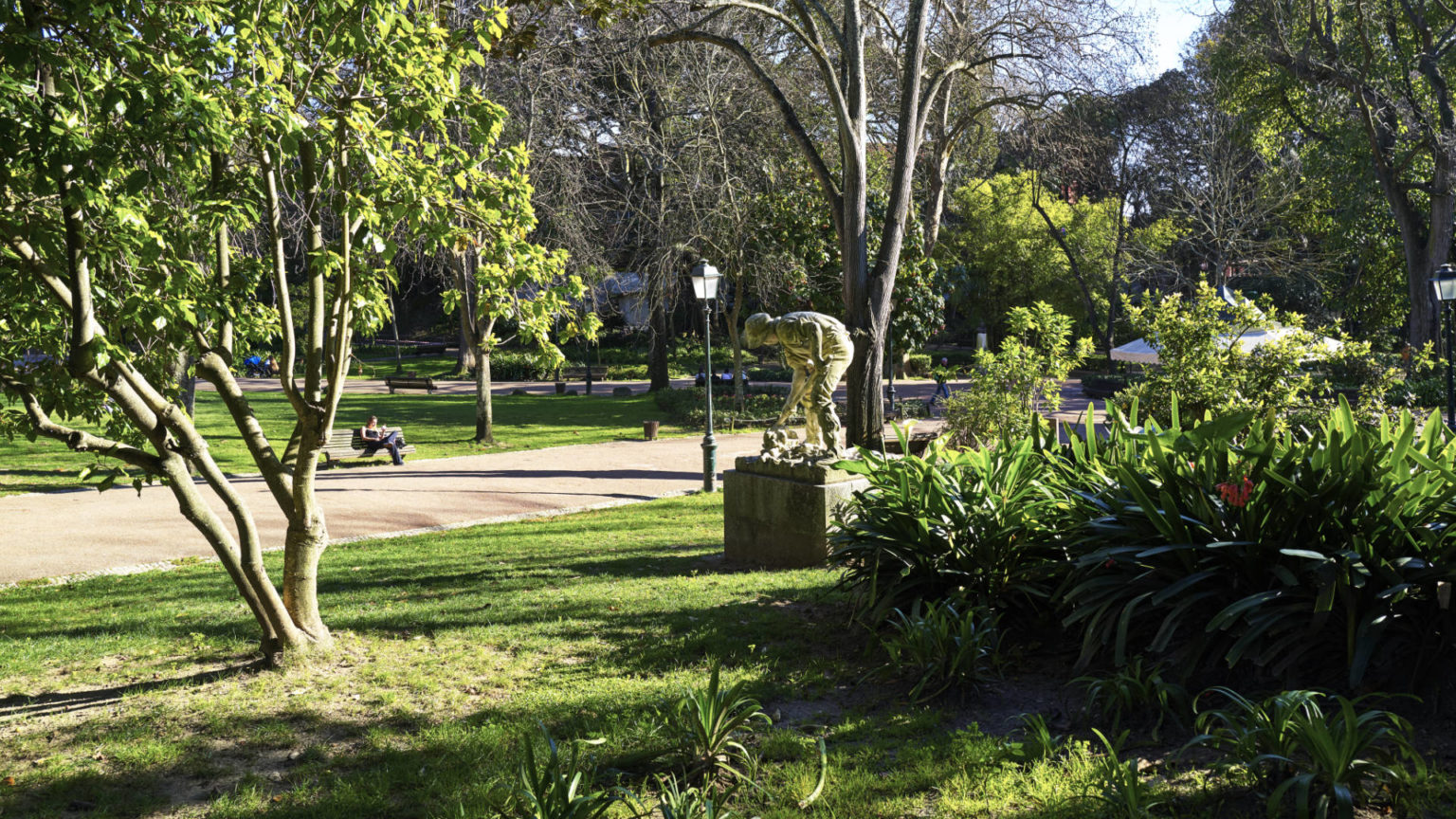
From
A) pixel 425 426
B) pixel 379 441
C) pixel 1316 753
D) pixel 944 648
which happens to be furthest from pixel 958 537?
pixel 425 426

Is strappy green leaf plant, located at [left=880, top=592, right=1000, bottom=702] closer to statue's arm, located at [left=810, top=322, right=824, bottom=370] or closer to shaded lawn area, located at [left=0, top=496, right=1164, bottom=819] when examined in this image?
shaded lawn area, located at [left=0, top=496, right=1164, bottom=819]

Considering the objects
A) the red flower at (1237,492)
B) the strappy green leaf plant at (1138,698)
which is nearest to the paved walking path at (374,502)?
the strappy green leaf plant at (1138,698)

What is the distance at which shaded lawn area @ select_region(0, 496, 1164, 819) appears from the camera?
397 cm

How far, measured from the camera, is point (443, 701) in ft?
17.2

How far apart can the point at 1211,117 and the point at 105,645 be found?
127ft

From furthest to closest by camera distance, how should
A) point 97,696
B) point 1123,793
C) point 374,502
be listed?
1. point 374,502
2. point 97,696
3. point 1123,793

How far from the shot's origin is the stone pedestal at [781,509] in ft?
27.5

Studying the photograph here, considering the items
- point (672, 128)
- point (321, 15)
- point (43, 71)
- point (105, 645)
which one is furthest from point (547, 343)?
point (672, 128)

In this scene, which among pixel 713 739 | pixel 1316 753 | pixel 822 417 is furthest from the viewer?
pixel 822 417

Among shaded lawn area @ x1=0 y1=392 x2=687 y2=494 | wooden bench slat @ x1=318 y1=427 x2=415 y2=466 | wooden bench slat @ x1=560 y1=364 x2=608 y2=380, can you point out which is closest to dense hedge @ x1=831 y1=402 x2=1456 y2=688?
wooden bench slat @ x1=318 y1=427 x2=415 y2=466

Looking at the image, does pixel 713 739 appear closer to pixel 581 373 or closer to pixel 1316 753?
pixel 1316 753

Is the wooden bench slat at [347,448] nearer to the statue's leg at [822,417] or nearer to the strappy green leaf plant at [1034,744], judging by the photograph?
the statue's leg at [822,417]

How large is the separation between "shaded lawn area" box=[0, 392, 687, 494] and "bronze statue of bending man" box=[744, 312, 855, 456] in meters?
11.8

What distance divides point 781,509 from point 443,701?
13.0ft
